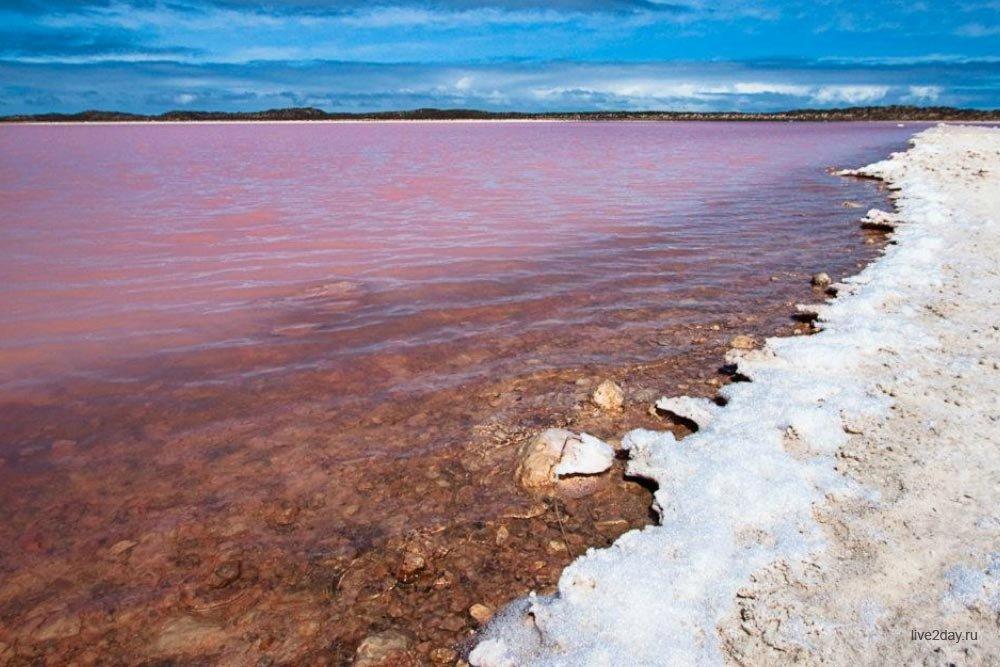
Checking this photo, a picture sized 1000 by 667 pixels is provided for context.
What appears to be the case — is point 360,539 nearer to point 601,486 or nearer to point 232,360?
point 601,486

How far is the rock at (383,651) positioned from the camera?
2096 millimetres

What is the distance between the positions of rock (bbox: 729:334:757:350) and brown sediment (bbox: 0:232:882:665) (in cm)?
33

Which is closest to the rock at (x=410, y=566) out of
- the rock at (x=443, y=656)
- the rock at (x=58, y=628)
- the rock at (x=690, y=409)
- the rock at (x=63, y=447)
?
the rock at (x=443, y=656)

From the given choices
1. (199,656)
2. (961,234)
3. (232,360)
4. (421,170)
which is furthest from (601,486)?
(421,170)

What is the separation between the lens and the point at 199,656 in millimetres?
2143

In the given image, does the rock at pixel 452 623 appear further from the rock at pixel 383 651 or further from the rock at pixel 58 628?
the rock at pixel 58 628

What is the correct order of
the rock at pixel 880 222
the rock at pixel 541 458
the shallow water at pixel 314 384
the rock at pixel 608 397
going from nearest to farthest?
the shallow water at pixel 314 384 → the rock at pixel 541 458 → the rock at pixel 608 397 → the rock at pixel 880 222

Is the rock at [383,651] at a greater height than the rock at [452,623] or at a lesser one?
greater

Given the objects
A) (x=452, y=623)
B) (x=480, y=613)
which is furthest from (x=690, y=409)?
(x=452, y=623)

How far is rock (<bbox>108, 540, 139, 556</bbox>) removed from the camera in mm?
2643

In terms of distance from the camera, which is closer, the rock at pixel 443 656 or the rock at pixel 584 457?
the rock at pixel 443 656

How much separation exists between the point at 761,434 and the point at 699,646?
61.1 inches

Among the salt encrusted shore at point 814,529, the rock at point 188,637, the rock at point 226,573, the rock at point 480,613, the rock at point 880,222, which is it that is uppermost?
the salt encrusted shore at point 814,529

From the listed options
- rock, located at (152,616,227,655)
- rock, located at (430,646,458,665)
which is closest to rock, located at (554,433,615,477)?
rock, located at (430,646,458,665)
